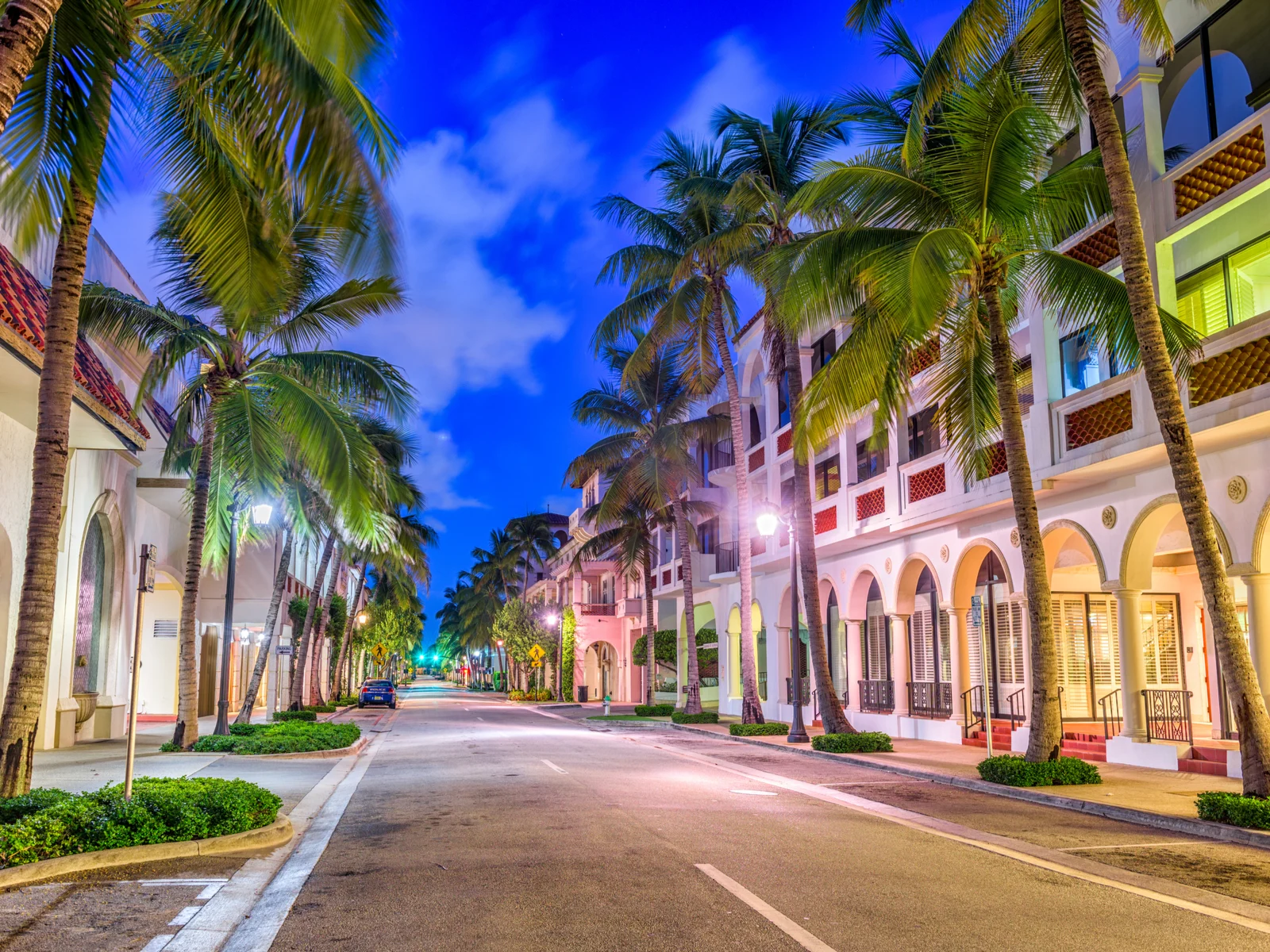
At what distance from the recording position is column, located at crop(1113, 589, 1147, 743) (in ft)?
59.5

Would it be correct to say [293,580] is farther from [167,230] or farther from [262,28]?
[262,28]

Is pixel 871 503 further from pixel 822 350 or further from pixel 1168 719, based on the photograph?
pixel 1168 719

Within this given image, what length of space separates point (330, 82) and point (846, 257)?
10568 millimetres

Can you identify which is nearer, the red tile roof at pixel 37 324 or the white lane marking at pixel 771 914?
the white lane marking at pixel 771 914

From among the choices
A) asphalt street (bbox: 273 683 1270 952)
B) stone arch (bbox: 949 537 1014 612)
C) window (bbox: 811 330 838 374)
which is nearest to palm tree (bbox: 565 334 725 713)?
window (bbox: 811 330 838 374)

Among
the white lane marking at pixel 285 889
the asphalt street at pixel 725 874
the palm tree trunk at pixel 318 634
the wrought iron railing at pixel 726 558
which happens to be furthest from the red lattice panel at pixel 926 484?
the palm tree trunk at pixel 318 634

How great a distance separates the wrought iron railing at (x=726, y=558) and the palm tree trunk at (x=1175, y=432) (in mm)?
25831

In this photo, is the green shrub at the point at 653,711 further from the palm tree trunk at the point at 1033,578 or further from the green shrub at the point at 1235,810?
the green shrub at the point at 1235,810

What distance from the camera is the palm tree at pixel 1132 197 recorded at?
11.7m

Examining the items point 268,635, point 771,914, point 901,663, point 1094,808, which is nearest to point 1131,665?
point 1094,808

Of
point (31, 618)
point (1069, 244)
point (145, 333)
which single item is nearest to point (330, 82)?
point (31, 618)

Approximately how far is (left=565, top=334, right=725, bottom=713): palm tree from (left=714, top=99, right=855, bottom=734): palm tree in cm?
876

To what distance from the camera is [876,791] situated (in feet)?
49.4

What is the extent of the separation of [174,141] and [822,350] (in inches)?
936
